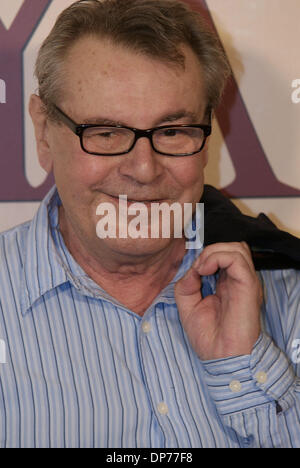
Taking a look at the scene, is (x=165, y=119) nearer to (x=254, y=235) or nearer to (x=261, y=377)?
(x=254, y=235)

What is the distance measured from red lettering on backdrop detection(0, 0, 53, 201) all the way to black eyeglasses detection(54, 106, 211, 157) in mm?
365

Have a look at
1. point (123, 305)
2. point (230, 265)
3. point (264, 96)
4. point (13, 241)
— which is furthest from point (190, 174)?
point (264, 96)

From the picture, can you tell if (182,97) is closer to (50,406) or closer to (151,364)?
(151,364)

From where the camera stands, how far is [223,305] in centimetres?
142

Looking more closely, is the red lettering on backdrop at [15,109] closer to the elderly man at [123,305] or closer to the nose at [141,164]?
the elderly man at [123,305]

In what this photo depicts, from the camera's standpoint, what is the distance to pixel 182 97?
1351 millimetres

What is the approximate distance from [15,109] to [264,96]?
67 cm

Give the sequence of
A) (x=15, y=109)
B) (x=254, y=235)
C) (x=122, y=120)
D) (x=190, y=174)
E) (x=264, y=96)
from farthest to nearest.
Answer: (x=264, y=96)
(x=15, y=109)
(x=254, y=235)
(x=190, y=174)
(x=122, y=120)

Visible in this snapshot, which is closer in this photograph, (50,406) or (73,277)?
(50,406)
